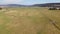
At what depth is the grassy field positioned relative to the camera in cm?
64

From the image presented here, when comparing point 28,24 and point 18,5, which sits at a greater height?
point 18,5

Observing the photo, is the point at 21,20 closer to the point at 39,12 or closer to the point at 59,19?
the point at 39,12

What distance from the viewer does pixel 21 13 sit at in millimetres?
822

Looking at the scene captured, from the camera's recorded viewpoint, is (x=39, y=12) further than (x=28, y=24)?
Yes

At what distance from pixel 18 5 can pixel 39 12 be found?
18 cm

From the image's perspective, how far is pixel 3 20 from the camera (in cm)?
75

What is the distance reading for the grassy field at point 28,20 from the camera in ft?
2.11

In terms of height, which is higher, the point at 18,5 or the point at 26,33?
the point at 18,5

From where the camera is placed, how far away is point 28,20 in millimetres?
739

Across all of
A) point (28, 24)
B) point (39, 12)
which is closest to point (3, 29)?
point (28, 24)

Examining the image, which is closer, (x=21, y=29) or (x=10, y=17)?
(x=21, y=29)

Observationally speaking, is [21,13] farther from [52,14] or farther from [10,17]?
[52,14]

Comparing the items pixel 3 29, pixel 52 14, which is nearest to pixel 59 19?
pixel 52 14

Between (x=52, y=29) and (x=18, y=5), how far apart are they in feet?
1.10
